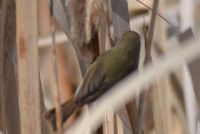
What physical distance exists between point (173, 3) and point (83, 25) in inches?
38.3

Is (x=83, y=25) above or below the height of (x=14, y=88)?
above

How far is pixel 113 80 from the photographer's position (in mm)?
502

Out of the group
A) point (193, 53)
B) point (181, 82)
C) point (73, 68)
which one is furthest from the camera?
point (73, 68)

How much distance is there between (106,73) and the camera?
51 cm

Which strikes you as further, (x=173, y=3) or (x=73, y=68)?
(x=173, y=3)

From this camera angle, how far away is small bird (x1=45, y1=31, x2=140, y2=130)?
1.61ft

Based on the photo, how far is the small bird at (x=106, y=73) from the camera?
1.61ft

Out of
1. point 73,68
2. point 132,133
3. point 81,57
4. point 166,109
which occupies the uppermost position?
point 81,57

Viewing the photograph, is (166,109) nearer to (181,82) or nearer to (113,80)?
(181,82)

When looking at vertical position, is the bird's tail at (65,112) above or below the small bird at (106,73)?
below

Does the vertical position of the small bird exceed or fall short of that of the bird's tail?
it exceeds it

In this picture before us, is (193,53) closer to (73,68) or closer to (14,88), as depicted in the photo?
(14,88)

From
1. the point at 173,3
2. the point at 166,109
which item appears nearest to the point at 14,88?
the point at 166,109

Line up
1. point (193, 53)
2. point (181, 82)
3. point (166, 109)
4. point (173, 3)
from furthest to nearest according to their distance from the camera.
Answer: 1. point (173, 3)
2. point (181, 82)
3. point (166, 109)
4. point (193, 53)
